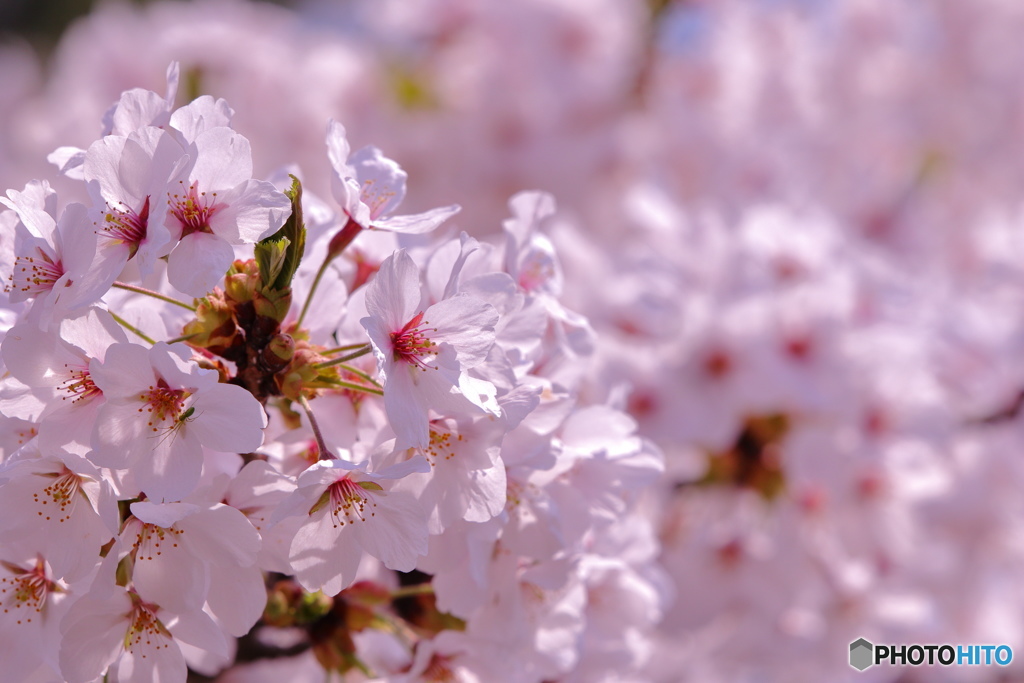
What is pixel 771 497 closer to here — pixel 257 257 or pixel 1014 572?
pixel 1014 572

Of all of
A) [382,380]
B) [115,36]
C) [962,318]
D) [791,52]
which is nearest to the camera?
[382,380]

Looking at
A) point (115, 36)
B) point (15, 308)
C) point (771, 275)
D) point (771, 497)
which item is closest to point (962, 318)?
point (771, 275)

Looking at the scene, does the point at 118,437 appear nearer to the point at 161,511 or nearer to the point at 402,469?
the point at 161,511

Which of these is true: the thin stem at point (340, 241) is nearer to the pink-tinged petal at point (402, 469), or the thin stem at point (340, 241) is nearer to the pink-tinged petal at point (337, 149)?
the pink-tinged petal at point (337, 149)

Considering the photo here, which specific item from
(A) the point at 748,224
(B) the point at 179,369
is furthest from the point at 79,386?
(A) the point at 748,224

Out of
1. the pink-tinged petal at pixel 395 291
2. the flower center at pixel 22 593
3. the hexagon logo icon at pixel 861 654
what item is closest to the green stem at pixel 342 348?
the pink-tinged petal at pixel 395 291

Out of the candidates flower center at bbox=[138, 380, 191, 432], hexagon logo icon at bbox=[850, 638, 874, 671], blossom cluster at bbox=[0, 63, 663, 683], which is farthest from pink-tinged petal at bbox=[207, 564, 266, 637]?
hexagon logo icon at bbox=[850, 638, 874, 671]

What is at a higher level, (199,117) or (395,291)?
(199,117)
